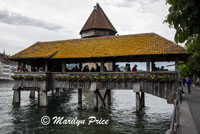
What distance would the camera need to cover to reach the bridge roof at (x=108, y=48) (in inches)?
574

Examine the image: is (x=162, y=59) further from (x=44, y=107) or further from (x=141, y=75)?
(x=44, y=107)

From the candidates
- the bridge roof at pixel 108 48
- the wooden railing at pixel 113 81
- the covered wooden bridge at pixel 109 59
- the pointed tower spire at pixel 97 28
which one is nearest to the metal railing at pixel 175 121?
the wooden railing at pixel 113 81

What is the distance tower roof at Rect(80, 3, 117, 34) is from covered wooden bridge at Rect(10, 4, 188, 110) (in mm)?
19277

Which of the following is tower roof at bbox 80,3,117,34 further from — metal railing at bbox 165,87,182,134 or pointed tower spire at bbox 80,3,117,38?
metal railing at bbox 165,87,182,134

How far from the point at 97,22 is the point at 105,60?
23880mm

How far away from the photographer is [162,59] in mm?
16203

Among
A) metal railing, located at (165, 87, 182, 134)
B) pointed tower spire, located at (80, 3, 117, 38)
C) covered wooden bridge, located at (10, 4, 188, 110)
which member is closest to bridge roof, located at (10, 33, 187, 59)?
covered wooden bridge, located at (10, 4, 188, 110)

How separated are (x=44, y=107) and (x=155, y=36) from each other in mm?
11528

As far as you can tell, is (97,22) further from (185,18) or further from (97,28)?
(185,18)

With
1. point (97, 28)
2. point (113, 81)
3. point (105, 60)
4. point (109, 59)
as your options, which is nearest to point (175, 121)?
point (113, 81)

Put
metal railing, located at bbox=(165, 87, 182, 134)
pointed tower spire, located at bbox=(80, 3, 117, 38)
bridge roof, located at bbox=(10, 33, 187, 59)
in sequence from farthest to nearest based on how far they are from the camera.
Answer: pointed tower spire, located at bbox=(80, 3, 117, 38), bridge roof, located at bbox=(10, 33, 187, 59), metal railing, located at bbox=(165, 87, 182, 134)

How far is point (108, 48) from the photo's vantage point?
16750 mm

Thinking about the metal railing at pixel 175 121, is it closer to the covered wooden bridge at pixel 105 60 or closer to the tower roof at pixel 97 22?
the covered wooden bridge at pixel 105 60

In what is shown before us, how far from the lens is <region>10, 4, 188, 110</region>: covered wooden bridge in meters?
14.1
